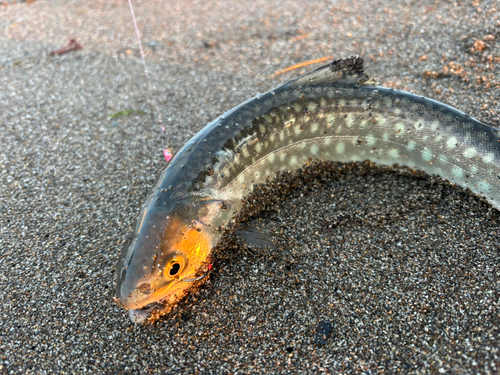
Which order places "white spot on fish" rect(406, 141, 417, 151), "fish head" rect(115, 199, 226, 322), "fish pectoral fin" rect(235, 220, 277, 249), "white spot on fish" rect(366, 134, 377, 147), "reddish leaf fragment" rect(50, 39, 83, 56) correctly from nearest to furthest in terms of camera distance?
"fish head" rect(115, 199, 226, 322)
"fish pectoral fin" rect(235, 220, 277, 249)
"white spot on fish" rect(406, 141, 417, 151)
"white spot on fish" rect(366, 134, 377, 147)
"reddish leaf fragment" rect(50, 39, 83, 56)

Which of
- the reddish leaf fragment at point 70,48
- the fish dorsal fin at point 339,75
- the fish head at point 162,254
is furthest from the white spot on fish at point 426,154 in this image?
the reddish leaf fragment at point 70,48

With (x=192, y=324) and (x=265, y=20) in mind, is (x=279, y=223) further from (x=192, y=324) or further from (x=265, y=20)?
(x=265, y=20)

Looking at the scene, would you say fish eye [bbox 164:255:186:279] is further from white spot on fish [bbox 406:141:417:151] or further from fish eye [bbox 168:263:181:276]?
white spot on fish [bbox 406:141:417:151]

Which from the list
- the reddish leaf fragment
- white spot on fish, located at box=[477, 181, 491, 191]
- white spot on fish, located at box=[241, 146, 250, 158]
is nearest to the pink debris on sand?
white spot on fish, located at box=[241, 146, 250, 158]

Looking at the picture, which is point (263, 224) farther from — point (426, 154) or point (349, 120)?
point (426, 154)

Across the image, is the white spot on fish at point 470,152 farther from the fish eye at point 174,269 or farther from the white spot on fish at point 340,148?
the fish eye at point 174,269

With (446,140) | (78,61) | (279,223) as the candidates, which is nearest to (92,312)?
(279,223)

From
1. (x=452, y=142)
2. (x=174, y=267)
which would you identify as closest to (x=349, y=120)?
(x=452, y=142)

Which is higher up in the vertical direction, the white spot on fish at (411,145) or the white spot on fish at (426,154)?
the white spot on fish at (411,145)
